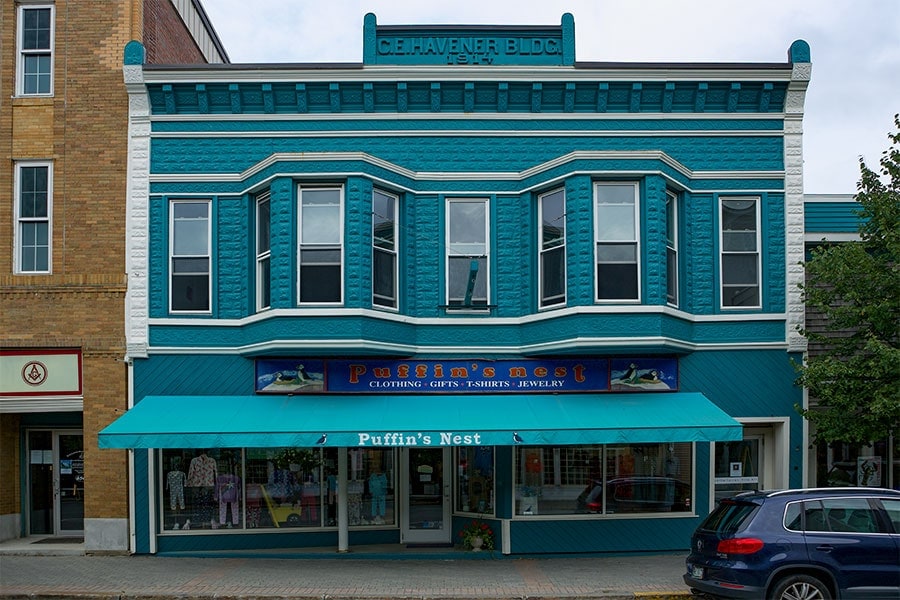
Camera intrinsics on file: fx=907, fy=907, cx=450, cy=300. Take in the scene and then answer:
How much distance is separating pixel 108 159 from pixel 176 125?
1300 millimetres

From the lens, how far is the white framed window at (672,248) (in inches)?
606

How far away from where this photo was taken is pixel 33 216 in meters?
15.8

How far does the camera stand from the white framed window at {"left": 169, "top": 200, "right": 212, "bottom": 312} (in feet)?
51.3

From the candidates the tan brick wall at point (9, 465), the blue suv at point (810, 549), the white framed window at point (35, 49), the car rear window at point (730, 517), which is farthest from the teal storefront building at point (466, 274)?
the blue suv at point (810, 549)

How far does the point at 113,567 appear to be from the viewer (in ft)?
46.5

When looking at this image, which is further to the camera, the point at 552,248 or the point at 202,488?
the point at 202,488

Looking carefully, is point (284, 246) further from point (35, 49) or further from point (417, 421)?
point (35, 49)

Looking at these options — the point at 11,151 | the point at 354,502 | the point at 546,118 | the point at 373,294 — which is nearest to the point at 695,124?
the point at 546,118

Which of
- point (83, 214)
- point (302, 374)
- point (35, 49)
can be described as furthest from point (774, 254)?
point (35, 49)

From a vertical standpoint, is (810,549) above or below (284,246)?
below

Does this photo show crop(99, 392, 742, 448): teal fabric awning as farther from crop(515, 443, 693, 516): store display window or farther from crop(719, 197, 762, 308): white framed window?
crop(719, 197, 762, 308): white framed window

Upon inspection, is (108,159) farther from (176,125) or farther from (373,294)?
(373,294)

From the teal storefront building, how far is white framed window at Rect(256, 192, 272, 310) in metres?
0.05

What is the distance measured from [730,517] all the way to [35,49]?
1378 centimetres
